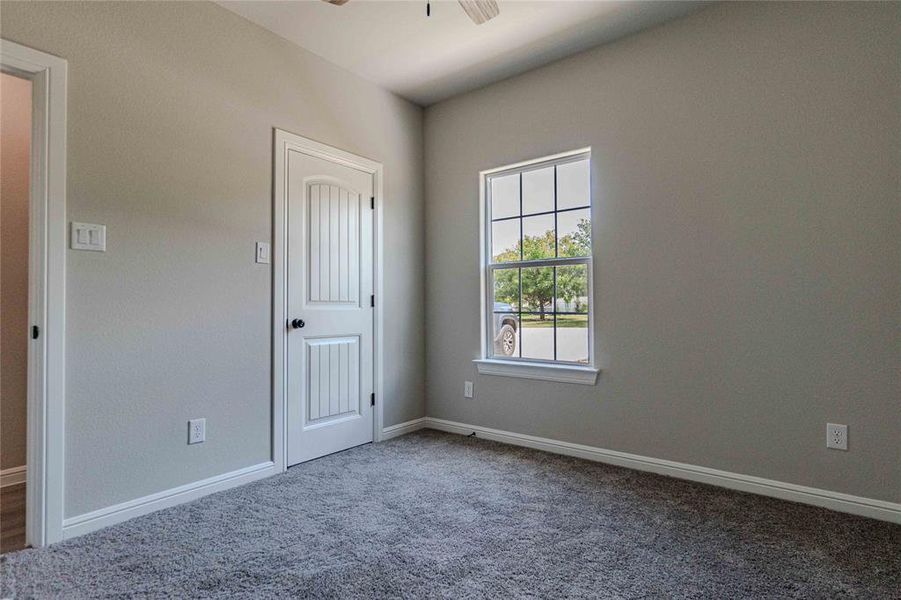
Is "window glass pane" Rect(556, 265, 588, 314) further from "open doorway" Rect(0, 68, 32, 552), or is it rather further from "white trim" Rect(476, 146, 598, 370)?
"open doorway" Rect(0, 68, 32, 552)

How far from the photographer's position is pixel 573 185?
10.6 ft

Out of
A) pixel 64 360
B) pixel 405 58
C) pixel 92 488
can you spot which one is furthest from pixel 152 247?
pixel 405 58

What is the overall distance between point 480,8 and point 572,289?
5.90ft

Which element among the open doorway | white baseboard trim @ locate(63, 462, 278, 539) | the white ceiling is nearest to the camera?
white baseboard trim @ locate(63, 462, 278, 539)

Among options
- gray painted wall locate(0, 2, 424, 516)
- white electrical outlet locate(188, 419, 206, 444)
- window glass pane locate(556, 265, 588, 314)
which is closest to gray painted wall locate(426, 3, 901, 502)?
window glass pane locate(556, 265, 588, 314)

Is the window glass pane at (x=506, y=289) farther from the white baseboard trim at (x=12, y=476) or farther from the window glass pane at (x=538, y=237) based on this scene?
the white baseboard trim at (x=12, y=476)

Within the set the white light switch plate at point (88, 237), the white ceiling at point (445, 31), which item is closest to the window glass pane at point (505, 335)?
the white ceiling at point (445, 31)

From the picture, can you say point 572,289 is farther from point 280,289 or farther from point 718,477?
point 280,289

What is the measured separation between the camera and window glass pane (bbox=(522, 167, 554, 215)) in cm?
334

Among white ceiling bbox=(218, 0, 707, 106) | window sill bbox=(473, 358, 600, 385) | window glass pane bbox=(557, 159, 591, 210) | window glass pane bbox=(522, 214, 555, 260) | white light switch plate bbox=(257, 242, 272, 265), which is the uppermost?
white ceiling bbox=(218, 0, 707, 106)

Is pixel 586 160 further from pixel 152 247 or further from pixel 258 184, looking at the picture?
pixel 152 247

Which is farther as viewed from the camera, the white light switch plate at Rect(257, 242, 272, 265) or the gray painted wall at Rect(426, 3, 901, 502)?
the white light switch plate at Rect(257, 242, 272, 265)

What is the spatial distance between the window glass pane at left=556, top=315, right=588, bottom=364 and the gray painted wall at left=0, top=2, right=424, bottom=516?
191cm

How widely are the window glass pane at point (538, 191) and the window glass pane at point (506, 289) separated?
0.47m
